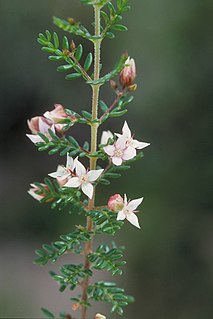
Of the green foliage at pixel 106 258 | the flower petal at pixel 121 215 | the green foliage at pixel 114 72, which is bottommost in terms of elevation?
the green foliage at pixel 106 258

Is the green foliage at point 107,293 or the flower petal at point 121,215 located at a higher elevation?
the flower petal at point 121,215

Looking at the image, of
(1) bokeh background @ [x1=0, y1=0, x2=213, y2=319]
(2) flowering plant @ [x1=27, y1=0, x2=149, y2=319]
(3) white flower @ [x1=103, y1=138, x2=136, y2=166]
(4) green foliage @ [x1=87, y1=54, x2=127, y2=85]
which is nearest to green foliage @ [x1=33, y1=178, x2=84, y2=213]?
(2) flowering plant @ [x1=27, y1=0, x2=149, y2=319]

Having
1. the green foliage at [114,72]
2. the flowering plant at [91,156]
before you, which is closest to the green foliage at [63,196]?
the flowering plant at [91,156]

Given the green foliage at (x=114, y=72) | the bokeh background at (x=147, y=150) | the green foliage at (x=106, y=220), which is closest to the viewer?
the green foliage at (x=114, y=72)

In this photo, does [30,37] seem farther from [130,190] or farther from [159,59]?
[130,190]

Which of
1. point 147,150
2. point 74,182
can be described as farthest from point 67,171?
point 147,150

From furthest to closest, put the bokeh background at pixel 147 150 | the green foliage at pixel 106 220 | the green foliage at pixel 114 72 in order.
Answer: the bokeh background at pixel 147 150 < the green foliage at pixel 106 220 < the green foliage at pixel 114 72

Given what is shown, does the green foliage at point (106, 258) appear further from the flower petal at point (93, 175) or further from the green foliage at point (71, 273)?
the flower petal at point (93, 175)
